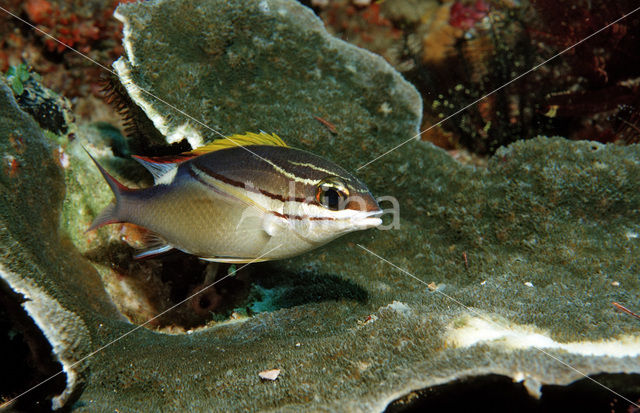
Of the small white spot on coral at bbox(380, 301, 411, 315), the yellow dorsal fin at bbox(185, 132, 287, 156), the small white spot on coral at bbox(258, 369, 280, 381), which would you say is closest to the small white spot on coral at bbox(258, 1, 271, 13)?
the yellow dorsal fin at bbox(185, 132, 287, 156)

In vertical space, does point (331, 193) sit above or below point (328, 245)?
above

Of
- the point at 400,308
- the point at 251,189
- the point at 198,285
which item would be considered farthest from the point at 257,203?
the point at 198,285

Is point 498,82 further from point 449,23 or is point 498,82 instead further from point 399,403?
point 399,403

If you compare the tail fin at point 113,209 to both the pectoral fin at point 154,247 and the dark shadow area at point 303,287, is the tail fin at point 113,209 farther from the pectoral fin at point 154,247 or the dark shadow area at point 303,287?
the dark shadow area at point 303,287

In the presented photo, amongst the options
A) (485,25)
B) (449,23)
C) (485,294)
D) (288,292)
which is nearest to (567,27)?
(485,25)

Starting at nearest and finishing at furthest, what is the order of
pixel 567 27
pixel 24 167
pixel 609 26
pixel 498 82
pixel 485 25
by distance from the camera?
pixel 24 167 → pixel 609 26 → pixel 567 27 → pixel 498 82 → pixel 485 25

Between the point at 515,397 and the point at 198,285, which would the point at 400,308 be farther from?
the point at 198,285
